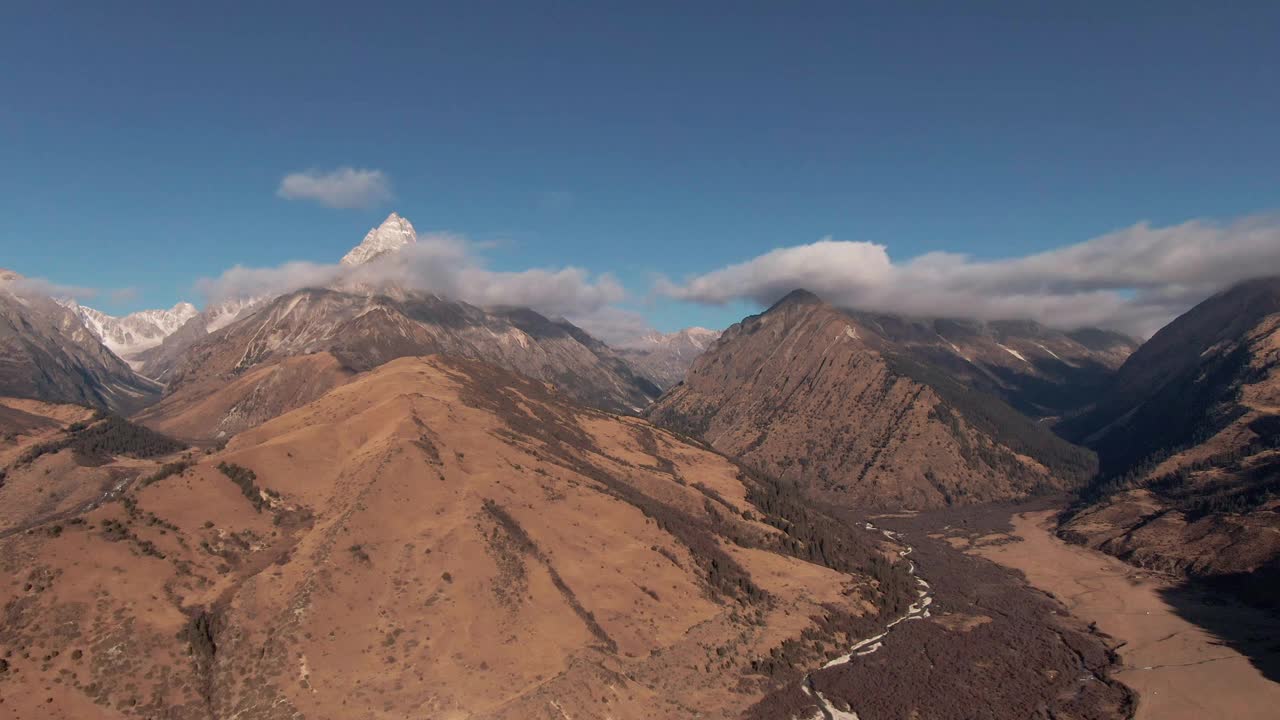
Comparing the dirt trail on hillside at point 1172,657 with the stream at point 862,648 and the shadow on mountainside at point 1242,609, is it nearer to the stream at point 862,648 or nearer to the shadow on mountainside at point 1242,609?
the shadow on mountainside at point 1242,609

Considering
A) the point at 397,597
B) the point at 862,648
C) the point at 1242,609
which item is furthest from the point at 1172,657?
the point at 397,597

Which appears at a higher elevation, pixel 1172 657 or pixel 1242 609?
pixel 1172 657

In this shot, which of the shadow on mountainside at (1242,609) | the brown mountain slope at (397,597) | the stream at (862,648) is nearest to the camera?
the brown mountain slope at (397,597)

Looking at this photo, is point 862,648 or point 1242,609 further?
point 1242,609

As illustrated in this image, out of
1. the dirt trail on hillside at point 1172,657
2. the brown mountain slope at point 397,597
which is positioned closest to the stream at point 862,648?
the brown mountain slope at point 397,597

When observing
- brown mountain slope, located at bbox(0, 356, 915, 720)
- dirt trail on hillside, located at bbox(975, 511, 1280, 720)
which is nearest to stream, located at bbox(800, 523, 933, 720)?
brown mountain slope, located at bbox(0, 356, 915, 720)

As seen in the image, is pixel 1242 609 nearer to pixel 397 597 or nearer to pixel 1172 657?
pixel 1172 657

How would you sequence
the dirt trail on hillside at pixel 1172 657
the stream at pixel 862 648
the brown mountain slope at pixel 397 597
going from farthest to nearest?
the dirt trail on hillside at pixel 1172 657 → the stream at pixel 862 648 → the brown mountain slope at pixel 397 597

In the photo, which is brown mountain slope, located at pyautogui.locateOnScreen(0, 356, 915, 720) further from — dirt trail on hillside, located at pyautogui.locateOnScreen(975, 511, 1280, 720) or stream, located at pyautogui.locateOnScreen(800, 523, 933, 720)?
dirt trail on hillside, located at pyautogui.locateOnScreen(975, 511, 1280, 720)
